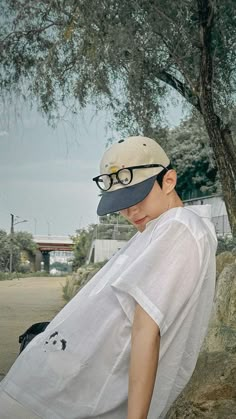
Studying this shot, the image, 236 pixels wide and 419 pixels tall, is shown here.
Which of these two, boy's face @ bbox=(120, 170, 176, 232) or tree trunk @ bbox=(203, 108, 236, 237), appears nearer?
boy's face @ bbox=(120, 170, 176, 232)

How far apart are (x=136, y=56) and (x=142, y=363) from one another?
9952 mm

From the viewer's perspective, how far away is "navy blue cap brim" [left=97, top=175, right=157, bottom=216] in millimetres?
1414

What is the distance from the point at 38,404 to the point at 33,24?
1201 centimetres

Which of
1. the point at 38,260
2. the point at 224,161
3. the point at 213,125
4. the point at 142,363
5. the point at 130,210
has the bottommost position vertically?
the point at 38,260

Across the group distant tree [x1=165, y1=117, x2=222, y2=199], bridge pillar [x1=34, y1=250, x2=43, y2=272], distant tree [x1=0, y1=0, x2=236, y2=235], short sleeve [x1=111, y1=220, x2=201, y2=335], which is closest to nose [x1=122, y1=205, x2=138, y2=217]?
short sleeve [x1=111, y1=220, x2=201, y2=335]

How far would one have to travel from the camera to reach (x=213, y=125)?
37.7 ft

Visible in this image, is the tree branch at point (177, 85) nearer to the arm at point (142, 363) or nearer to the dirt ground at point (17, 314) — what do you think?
the dirt ground at point (17, 314)

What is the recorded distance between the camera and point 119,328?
52.9 inches

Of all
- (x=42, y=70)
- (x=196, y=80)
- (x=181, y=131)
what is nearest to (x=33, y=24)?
(x=42, y=70)

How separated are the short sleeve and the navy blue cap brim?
0.36 ft

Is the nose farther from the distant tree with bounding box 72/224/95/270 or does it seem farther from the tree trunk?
the distant tree with bounding box 72/224/95/270

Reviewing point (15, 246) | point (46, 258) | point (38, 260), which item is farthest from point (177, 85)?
point (46, 258)

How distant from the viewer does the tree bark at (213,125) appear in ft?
36.2

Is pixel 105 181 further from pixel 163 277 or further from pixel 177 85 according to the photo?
pixel 177 85
